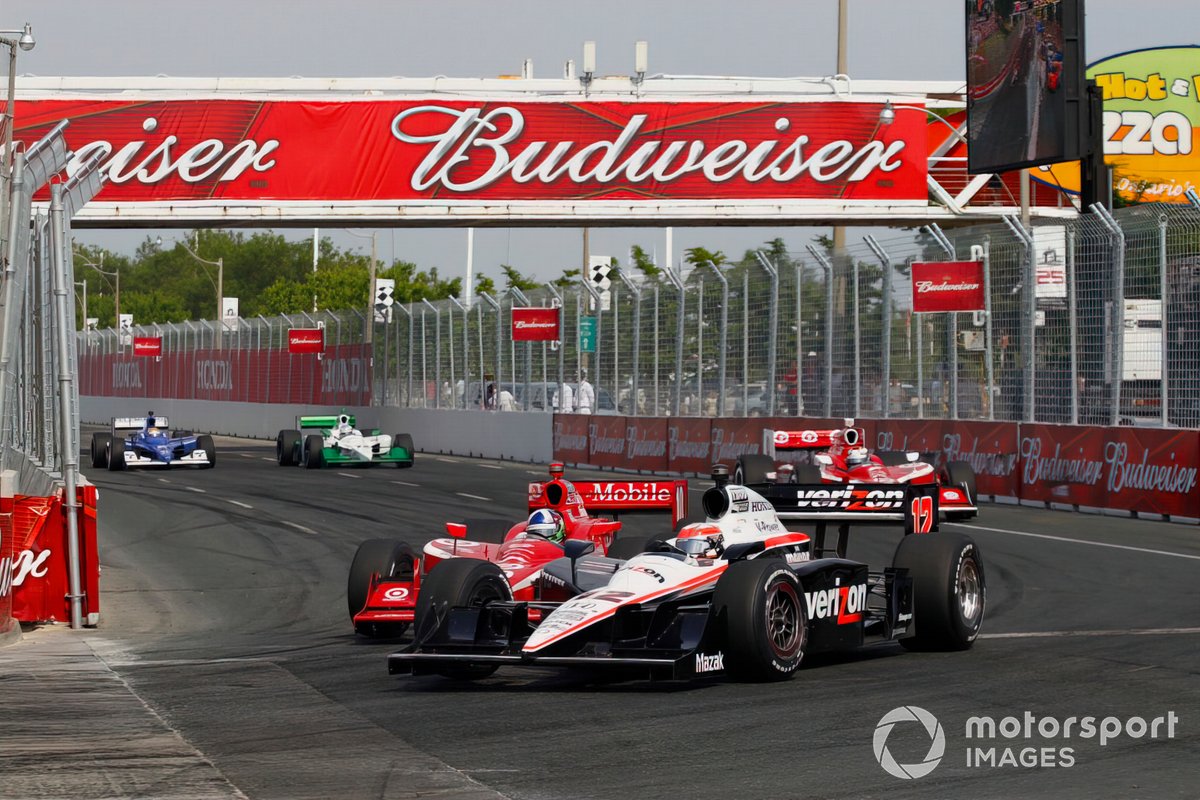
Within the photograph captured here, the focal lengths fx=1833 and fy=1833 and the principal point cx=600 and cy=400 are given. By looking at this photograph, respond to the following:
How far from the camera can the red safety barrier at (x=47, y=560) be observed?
1293 cm

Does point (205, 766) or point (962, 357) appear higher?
point (962, 357)

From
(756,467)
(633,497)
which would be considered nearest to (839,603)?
(633,497)

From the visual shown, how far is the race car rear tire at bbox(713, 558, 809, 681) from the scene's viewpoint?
30.2ft

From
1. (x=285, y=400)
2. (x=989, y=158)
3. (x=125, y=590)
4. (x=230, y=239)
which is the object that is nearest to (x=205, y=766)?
(x=125, y=590)

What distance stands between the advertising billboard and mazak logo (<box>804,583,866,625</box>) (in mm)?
48138

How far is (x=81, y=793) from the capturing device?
6934mm

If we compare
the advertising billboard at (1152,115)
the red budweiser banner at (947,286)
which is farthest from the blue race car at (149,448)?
the advertising billboard at (1152,115)

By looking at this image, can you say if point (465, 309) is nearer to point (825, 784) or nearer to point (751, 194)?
point (751, 194)

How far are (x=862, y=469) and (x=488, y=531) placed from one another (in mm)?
8558

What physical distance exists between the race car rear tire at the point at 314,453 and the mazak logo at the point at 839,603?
2549 cm

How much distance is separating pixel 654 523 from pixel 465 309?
76.8 ft

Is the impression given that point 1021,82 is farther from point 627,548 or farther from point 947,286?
point 627,548

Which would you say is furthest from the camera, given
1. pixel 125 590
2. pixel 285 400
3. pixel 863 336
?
pixel 285 400

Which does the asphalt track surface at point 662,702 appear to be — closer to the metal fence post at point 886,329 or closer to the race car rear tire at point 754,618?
the race car rear tire at point 754,618
